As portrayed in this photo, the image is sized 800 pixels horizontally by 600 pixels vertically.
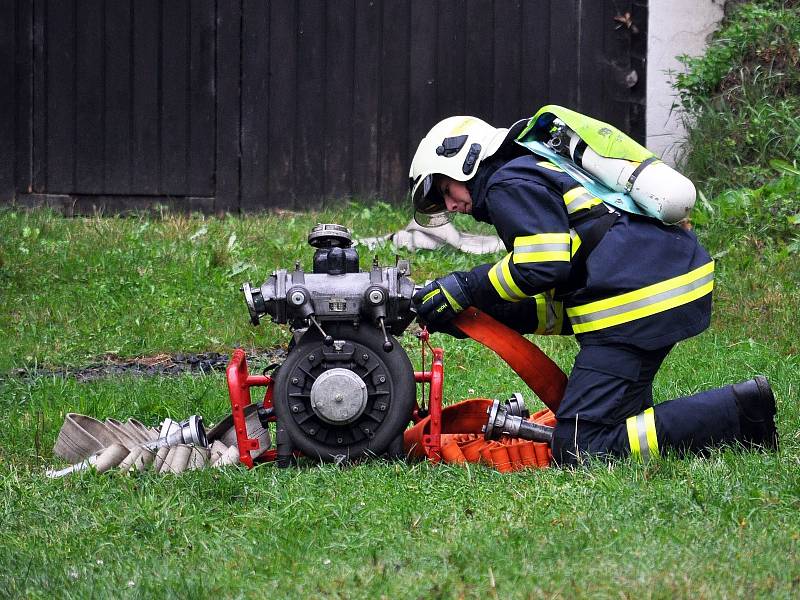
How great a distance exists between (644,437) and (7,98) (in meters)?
7.14

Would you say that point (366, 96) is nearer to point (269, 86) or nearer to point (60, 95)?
point (269, 86)

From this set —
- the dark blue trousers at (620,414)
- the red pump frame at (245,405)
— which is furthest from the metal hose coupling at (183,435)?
the dark blue trousers at (620,414)

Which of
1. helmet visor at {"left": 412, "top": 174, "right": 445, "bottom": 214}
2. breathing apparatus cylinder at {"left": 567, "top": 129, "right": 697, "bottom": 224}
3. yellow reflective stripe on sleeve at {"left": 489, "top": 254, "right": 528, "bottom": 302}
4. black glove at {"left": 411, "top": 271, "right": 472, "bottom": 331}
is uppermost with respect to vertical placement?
breathing apparatus cylinder at {"left": 567, "top": 129, "right": 697, "bottom": 224}

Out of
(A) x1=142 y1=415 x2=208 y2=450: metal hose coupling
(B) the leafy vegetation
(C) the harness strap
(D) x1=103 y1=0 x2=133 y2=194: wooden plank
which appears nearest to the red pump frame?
(A) x1=142 y1=415 x2=208 y2=450: metal hose coupling

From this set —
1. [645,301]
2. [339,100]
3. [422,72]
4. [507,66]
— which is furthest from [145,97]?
[645,301]

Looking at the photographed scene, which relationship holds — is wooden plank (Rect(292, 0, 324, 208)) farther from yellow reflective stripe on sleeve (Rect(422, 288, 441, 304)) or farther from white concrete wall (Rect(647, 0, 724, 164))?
yellow reflective stripe on sleeve (Rect(422, 288, 441, 304))

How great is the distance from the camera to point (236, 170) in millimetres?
10008

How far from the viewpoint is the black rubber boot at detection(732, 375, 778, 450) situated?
426 centimetres

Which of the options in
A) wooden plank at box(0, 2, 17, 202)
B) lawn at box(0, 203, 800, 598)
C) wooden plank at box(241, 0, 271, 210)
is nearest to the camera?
lawn at box(0, 203, 800, 598)

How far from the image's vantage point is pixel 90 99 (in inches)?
387

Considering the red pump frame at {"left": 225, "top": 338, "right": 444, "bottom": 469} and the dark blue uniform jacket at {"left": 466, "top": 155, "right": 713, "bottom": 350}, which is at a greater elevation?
the dark blue uniform jacket at {"left": 466, "top": 155, "right": 713, "bottom": 350}

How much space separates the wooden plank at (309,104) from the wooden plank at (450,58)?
3.25ft

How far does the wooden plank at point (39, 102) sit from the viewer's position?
31.8 feet

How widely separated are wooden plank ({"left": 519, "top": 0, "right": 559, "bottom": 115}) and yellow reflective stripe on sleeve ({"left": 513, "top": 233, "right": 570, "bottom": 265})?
6.11 metres
